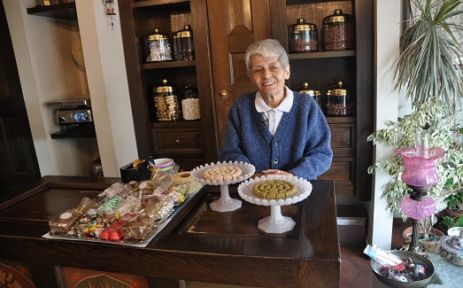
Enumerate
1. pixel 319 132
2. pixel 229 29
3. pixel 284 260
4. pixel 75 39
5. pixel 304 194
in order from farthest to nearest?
pixel 75 39, pixel 229 29, pixel 319 132, pixel 304 194, pixel 284 260

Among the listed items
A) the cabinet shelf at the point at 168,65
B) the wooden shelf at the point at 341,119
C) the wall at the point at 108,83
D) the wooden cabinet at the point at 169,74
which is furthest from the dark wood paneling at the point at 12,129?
the wooden shelf at the point at 341,119

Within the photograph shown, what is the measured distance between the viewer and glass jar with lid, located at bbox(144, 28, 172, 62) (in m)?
2.52

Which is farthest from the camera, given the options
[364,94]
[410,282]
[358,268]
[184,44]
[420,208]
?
[184,44]

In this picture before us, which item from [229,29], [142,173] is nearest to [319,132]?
[142,173]

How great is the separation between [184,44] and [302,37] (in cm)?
84

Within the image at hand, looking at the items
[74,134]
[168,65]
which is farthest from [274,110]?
[74,134]

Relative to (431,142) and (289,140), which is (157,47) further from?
(431,142)

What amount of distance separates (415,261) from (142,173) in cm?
135

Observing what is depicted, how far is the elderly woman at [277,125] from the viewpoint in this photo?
1.50 m

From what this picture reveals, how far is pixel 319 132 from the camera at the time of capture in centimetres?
157

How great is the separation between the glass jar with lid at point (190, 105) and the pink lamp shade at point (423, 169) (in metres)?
1.58

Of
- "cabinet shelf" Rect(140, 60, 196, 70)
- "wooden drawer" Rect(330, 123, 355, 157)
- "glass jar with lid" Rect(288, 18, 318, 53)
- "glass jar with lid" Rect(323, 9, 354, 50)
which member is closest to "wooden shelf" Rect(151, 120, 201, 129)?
"cabinet shelf" Rect(140, 60, 196, 70)

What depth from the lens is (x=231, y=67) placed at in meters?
2.39

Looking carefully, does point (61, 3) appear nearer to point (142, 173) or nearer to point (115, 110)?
point (115, 110)
